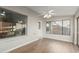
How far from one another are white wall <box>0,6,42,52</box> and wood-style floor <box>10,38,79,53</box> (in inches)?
5.3

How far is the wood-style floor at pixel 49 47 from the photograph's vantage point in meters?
2.29

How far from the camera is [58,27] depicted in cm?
248

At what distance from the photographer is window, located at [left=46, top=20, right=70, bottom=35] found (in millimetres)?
2428

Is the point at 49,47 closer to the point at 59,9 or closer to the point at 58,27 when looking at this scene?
the point at 58,27

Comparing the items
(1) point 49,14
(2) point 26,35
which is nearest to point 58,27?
(1) point 49,14

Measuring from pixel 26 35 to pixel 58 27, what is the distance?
87 centimetres

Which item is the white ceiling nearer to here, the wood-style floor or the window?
the window

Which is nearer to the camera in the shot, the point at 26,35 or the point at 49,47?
the point at 49,47

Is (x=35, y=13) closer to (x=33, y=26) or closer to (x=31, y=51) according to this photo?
(x=33, y=26)

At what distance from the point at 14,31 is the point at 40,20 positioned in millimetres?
727

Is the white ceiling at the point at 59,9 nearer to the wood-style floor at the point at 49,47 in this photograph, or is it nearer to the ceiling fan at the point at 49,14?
the ceiling fan at the point at 49,14

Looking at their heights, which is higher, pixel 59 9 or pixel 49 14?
pixel 59 9

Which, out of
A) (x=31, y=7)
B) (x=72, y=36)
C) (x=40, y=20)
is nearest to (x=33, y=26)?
(x=40, y=20)

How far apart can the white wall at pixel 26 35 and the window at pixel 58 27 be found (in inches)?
10.7
